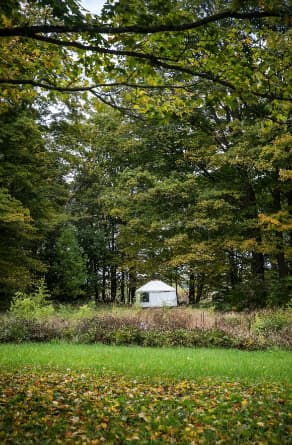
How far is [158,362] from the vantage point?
28.3ft

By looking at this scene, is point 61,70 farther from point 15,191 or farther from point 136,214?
point 136,214

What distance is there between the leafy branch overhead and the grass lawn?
3.84 metres

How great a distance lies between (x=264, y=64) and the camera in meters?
5.21

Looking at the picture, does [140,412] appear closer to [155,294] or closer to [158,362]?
[158,362]

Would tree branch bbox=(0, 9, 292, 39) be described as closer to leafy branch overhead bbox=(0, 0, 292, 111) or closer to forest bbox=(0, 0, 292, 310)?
leafy branch overhead bbox=(0, 0, 292, 111)

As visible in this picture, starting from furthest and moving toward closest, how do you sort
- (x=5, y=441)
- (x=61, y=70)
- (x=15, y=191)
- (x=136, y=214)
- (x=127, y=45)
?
1. (x=136, y=214)
2. (x=15, y=191)
3. (x=61, y=70)
4. (x=127, y=45)
5. (x=5, y=441)

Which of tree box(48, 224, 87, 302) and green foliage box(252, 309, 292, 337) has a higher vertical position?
tree box(48, 224, 87, 302)

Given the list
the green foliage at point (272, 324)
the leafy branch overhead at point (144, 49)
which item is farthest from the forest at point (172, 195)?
the leafy branch overhead at point (144, 49)

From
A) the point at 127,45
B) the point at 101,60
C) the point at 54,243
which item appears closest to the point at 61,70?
the point at 101,60

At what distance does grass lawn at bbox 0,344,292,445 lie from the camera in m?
4.45

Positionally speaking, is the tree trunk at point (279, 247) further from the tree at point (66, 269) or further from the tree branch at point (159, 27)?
the tree branch at point (159, 27)

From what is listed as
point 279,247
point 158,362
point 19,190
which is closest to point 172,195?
point 279,247

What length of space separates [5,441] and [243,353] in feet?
24.7

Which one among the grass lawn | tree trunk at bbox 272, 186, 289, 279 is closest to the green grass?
the grass lawn
